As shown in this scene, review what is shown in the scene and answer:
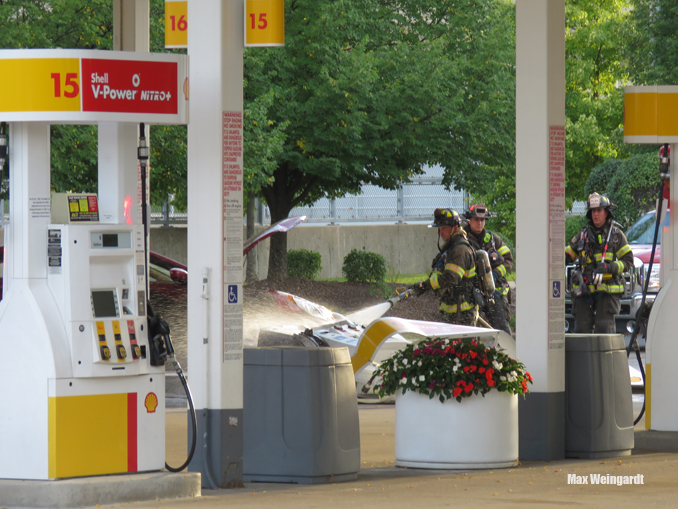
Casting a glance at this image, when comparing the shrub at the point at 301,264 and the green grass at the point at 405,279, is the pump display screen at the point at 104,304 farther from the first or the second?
the green grass at the point at 405,279

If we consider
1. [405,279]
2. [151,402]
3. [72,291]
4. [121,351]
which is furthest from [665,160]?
[405,279]

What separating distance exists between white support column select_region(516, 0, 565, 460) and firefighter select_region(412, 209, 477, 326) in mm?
2833

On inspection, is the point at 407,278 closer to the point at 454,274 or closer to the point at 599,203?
the point at 599,203

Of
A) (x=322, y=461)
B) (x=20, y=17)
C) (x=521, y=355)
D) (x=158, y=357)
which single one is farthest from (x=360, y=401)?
(x=20, y=17)

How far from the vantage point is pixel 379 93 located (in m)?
20.8

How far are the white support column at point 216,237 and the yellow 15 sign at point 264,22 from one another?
9 cm

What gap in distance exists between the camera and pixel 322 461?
310 inches

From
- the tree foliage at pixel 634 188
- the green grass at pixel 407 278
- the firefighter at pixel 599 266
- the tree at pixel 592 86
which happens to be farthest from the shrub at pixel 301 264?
the firefighter at pixel 599 266

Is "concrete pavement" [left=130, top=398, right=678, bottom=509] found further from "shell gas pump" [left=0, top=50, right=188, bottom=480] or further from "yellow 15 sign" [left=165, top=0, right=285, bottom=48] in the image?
"yellow 15 sign" [left=165, top=0, right=285, bottom=48]

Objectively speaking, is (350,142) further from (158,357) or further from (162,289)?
(158,357)

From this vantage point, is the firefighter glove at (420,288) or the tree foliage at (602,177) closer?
the firefighter glove at (420,288)

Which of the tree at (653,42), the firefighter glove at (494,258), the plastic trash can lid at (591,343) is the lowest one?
the plastic trash can lid at (591,343)

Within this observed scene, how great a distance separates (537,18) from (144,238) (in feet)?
12.2

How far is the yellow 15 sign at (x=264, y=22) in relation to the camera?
7.58 meters
